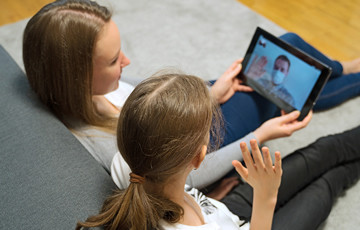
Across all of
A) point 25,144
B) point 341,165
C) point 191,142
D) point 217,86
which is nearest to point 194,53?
point 217,86

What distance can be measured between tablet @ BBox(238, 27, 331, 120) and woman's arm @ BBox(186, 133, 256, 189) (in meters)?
0.27

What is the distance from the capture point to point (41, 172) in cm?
82

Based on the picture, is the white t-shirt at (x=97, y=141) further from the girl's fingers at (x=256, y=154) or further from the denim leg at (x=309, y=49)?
the denim leg at (x=309, y=49)

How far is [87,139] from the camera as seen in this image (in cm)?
97

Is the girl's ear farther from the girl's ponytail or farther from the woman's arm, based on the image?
the woman's arm

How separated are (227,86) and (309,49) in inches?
17.6

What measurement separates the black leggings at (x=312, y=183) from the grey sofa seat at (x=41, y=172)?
1.43 feet

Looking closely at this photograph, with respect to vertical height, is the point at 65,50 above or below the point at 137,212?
above

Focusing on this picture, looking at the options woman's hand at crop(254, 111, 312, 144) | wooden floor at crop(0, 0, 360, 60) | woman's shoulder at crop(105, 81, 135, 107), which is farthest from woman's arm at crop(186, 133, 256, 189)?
wooden floor at crop(0, 0, 360, 60)

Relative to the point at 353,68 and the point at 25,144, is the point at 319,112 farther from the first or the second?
the point at 25,144

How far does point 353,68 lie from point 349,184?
1.95 feet

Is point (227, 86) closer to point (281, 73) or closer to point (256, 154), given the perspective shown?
point (281, 73)

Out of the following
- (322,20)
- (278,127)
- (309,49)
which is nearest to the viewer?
(278,127)

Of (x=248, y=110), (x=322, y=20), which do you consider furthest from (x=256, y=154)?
(x=322, y=20)
